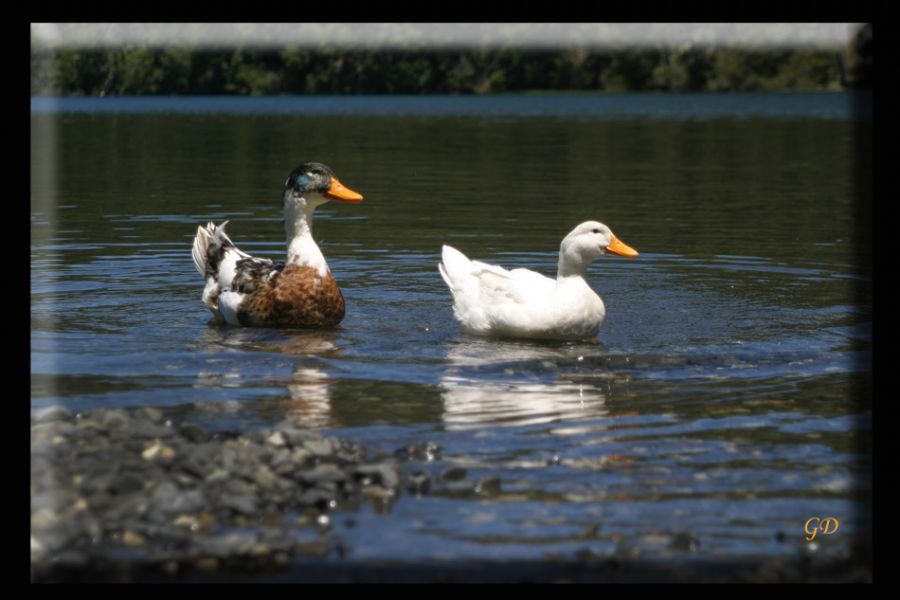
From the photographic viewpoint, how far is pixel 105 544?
6.02 metres

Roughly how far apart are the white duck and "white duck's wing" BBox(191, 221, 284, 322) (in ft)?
6.43

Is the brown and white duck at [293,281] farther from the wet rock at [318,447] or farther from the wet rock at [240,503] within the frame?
the wet rock at [240,503]

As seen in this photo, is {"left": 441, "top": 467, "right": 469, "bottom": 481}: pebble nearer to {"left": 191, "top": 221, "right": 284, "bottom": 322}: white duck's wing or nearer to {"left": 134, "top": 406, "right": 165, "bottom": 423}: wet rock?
{"left": 134, "top": 406, "right": 165, "bottom": 423}: wet rock

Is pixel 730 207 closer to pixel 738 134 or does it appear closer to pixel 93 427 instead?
pixel 93 427

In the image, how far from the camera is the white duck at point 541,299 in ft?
34.7

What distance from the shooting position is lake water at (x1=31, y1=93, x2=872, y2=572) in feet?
21.7

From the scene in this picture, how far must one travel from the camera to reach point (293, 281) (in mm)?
11438

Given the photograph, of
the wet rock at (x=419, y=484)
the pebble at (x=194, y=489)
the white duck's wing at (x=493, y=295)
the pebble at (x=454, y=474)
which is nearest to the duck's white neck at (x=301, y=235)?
the white duck's wing at (x=493, y=295)

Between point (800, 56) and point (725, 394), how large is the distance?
39.1 meters

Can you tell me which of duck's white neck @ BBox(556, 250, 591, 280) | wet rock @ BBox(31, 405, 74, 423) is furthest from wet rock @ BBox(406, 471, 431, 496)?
duck's white neck @ BBox(556, 250, 591, 280)

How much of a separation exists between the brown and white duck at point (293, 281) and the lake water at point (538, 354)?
0.23 meters

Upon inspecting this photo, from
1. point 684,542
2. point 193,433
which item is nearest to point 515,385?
point 193,433

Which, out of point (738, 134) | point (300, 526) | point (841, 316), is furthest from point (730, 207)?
point (738, 134)

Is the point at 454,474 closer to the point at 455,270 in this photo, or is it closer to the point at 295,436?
the point at 295,436
